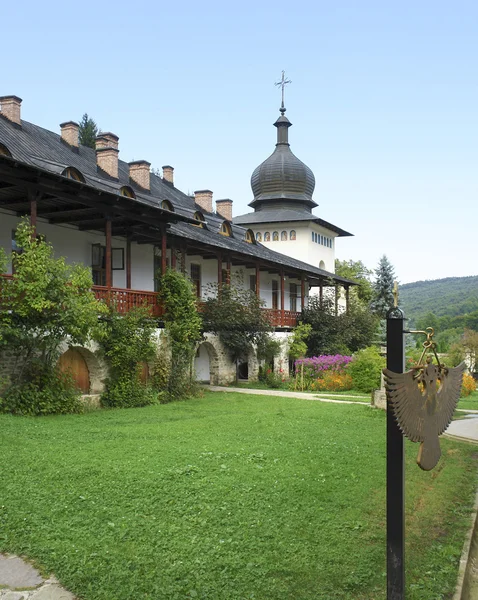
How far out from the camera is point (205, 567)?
195 inches

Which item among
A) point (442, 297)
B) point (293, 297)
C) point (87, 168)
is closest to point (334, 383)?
point (87, 168)

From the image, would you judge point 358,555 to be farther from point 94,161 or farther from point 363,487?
point 94,161

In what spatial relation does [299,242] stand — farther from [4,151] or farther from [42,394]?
[42,394]

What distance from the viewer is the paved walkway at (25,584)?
450cm

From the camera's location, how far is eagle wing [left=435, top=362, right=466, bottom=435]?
179 inches

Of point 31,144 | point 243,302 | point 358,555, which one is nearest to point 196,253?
point 243,302

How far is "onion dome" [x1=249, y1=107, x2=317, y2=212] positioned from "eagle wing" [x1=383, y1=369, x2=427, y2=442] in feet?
118

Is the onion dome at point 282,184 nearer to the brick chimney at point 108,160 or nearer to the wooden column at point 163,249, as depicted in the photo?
the brick chimney at point 108,160

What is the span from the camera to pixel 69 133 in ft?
73.8

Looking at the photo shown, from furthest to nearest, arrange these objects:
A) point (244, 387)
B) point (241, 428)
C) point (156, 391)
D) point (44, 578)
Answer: point (244, 387), point (156, 391), point (241, 428), point (44, 578)

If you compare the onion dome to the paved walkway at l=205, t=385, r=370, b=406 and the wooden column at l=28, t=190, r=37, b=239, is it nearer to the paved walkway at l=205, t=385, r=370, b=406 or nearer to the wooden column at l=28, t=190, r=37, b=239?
the paved walkway at l=205, t=385, r=370, b=406

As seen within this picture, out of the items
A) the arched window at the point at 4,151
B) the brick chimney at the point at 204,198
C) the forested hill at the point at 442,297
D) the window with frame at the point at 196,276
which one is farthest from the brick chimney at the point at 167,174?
the forested hill at the point at 442,297

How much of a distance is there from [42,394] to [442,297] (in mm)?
102684

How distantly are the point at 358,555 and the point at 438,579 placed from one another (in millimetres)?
661
